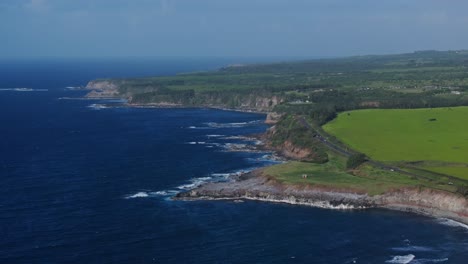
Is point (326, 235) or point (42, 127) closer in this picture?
point (326, 235)

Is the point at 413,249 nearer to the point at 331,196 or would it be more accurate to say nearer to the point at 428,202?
the point at 428,202

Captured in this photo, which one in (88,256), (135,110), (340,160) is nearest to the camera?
(88,256)

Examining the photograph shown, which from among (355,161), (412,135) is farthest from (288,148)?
(412,135)

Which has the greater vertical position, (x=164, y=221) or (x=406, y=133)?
(x=406, y=133)

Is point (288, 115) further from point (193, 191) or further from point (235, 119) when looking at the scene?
point (193, 191)

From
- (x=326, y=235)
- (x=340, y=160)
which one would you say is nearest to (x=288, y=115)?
(x=340, y=160)
